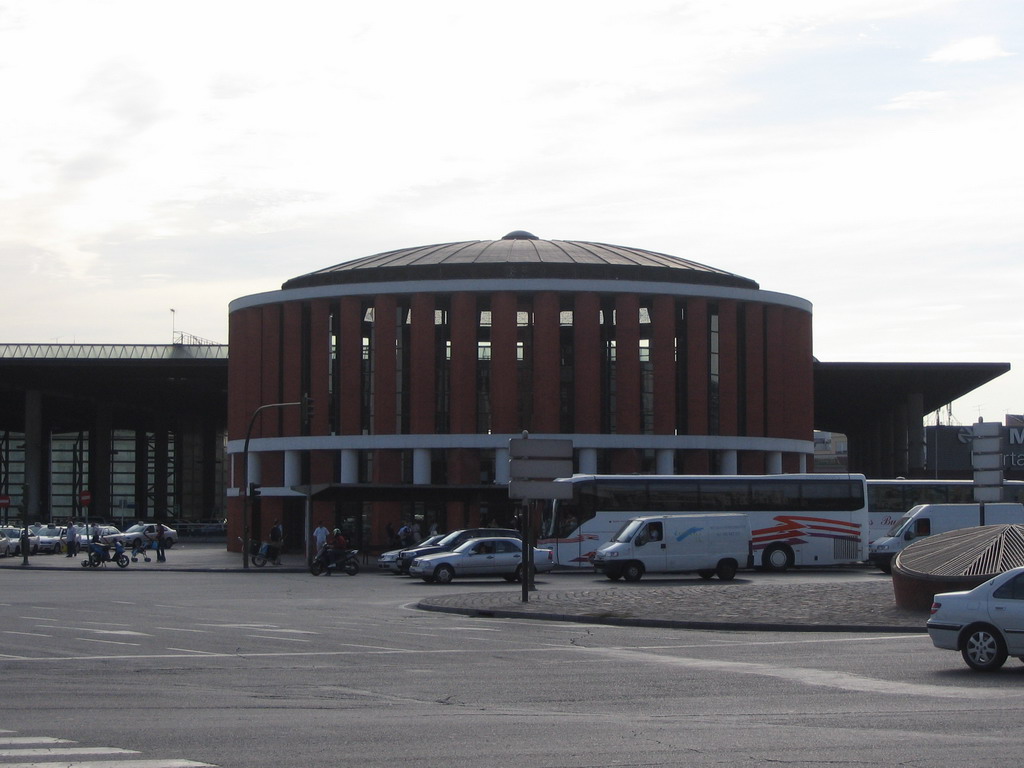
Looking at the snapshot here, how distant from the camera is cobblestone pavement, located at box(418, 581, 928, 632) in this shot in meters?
23.2

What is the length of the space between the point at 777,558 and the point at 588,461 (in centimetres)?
1920

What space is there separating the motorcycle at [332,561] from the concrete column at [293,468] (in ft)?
78.8

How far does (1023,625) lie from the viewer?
1555 centimetres

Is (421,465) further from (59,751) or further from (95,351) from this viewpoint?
(59,751)

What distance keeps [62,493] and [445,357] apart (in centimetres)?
9214

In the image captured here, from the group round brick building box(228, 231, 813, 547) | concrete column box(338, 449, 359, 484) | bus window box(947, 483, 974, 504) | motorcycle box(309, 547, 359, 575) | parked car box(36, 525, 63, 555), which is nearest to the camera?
motorcycle box(309, 547, 359, 575)

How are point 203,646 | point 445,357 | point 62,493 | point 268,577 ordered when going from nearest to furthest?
1. point 203,646
2. point 268,577
3. point 445,357
4. point 62,493

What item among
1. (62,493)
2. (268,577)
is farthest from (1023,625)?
(62,493)

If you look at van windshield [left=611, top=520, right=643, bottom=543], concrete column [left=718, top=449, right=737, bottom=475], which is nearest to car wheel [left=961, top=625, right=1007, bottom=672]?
van windshield [left=611, top=520, right=643, bottom=543]

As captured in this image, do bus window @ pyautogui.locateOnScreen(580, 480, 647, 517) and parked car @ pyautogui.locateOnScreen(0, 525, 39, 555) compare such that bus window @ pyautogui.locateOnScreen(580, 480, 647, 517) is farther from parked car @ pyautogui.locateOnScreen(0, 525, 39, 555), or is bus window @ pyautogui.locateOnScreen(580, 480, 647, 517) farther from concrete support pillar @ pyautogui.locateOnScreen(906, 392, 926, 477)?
concrete support pillar @ pyautogui.locateOnScreen(906, 392, 926, 477)

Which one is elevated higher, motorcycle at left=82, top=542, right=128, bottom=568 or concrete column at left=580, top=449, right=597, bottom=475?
concrete column at left=580, top=449, right=597, bottom=475

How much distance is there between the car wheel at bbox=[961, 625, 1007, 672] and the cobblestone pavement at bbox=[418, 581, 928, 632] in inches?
248

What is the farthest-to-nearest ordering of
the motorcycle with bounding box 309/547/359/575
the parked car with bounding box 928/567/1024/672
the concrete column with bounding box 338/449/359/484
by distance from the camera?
the concrete column with bounding box 338/449/359/484 < the motorcycle with bounding box 309/547/359/575 < the parked car with bounding box 928/567/1024/672

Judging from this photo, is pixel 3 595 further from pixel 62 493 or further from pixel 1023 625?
pixel 62 493
